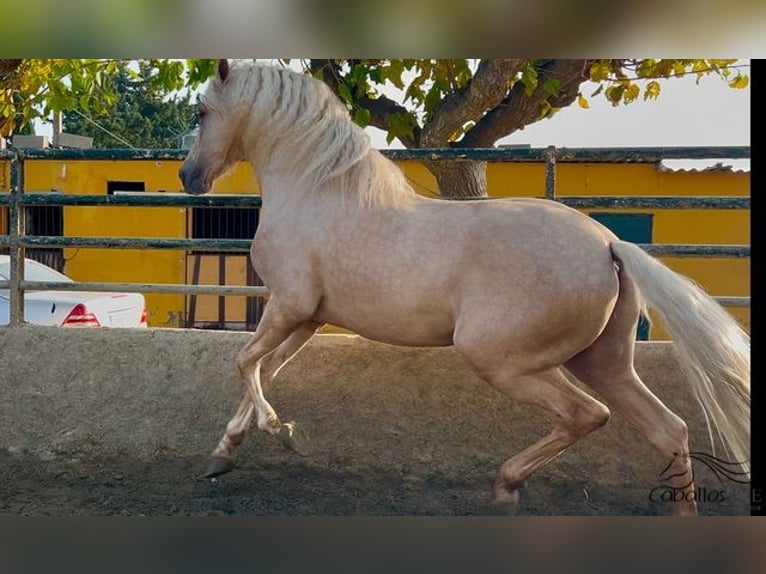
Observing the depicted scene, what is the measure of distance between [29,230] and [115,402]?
9207 mm

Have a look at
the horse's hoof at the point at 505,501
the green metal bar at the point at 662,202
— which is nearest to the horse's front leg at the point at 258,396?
the horse's hoof at the point at 505,501

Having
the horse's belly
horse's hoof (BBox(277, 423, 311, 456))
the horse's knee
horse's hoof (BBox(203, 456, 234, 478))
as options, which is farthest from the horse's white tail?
horse's hoof (BBox(203, 456, 234, 478))

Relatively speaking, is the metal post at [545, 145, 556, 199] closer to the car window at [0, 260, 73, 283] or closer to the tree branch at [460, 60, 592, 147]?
the tree branch at [460, 60, 592, 147]

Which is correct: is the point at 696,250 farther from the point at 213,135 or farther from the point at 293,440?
the point at 213,135

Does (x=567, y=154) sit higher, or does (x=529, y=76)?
(x=529, y=76)

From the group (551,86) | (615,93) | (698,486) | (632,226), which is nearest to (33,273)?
(551,86)

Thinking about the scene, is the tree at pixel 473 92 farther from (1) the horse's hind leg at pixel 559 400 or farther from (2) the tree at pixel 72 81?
(1) the horse's hind leg at pixel 559 400

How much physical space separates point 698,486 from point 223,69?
137 inches

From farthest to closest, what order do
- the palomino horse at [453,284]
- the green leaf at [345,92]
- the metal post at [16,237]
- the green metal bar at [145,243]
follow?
the green leaf at [345,92] → the metal post at [16,237] → the green metal bar at [145,243] → the palomino horse at [453,284]

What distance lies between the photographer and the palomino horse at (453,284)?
12.7ft

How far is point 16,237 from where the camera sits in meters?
5.78

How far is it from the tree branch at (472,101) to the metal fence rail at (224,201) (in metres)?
1.14

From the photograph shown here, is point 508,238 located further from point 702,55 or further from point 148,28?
point 148,28

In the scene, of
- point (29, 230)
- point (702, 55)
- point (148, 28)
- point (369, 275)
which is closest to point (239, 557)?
point (369, 275)
